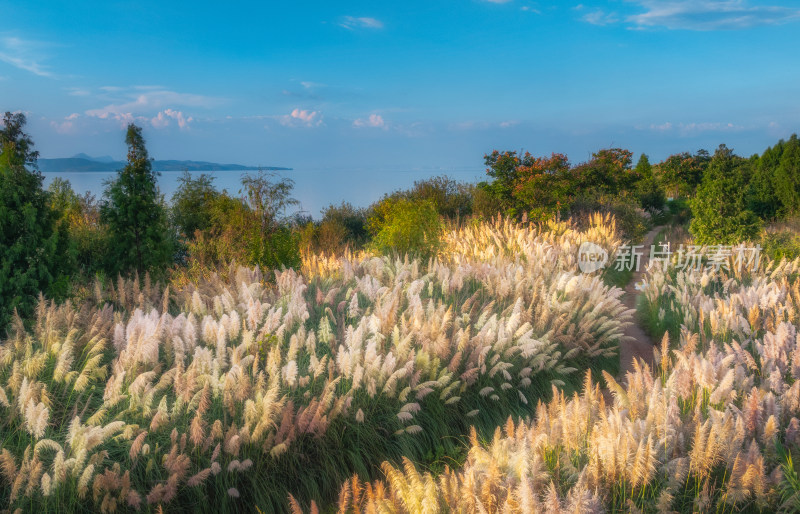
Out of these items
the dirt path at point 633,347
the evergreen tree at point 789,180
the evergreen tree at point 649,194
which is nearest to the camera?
the dirt path at point 633,347

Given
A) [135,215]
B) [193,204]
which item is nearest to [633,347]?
[135,215]

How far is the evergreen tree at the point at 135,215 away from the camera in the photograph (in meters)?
8.02

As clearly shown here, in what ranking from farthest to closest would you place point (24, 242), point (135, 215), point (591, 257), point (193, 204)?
point (193, 204) < point (591, 257) < point (135, 215) < point (24, 242)

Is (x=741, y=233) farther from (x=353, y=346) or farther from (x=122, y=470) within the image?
(x=122, y=470)

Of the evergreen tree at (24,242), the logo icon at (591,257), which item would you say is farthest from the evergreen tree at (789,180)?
the evergreen tree at (24,242)

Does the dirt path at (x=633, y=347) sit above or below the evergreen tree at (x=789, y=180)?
below

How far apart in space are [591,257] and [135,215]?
7781 millimetres

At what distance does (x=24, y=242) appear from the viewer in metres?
5.72

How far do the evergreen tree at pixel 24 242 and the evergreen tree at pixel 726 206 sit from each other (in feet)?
36.0

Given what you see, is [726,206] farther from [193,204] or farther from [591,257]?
[193,204]

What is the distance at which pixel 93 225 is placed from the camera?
12.4 m

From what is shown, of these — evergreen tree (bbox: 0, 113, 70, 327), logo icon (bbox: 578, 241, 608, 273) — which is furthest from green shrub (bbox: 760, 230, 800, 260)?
evergreen tree (bbox: 0, 113, 70, 327)

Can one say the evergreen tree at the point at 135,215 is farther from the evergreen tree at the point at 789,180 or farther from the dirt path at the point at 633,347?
the evergreen tree at the point at 789,180

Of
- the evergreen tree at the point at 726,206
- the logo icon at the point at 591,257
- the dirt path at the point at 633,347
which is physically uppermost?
the evergreen tree at the point at 726,206
